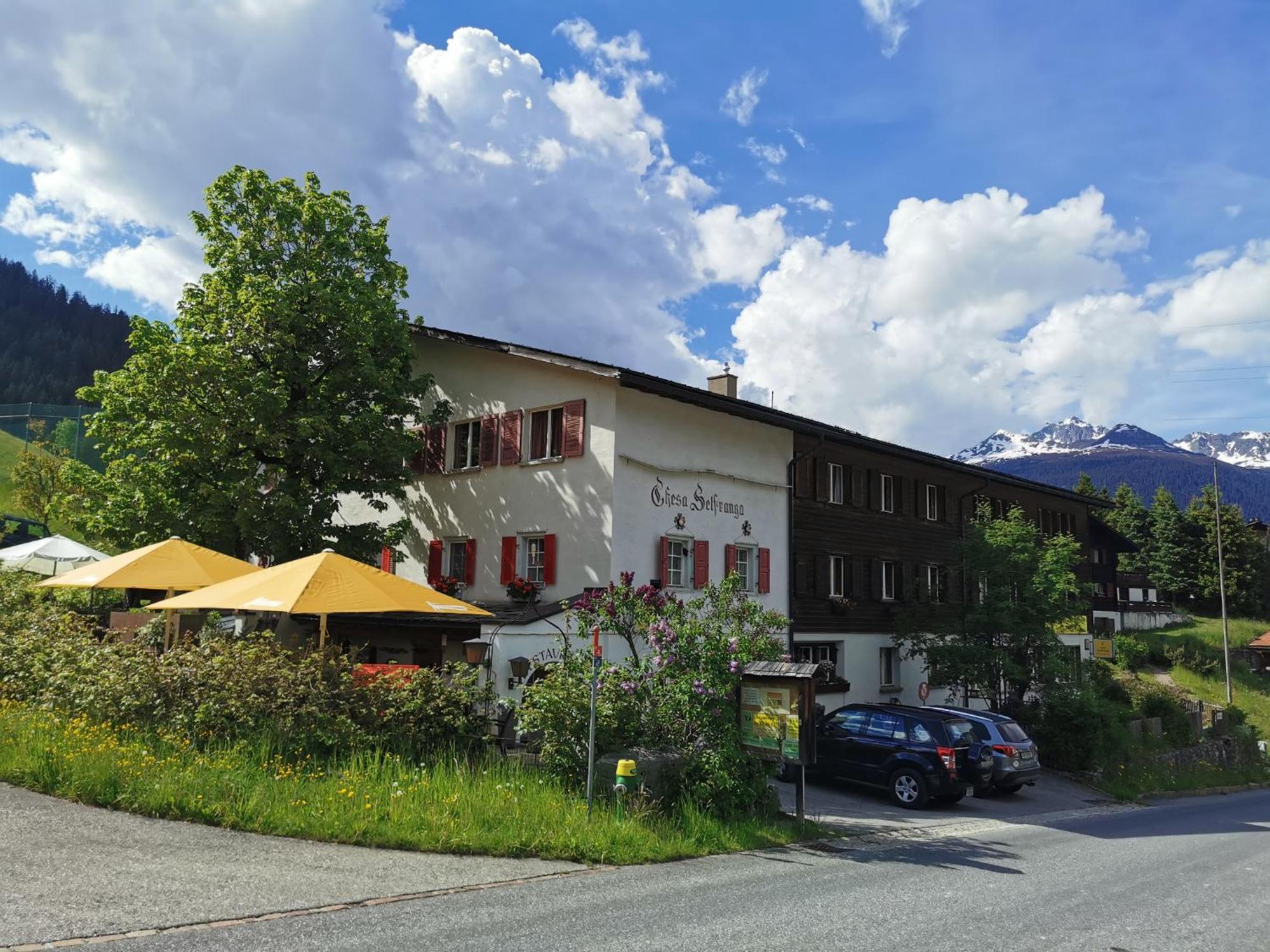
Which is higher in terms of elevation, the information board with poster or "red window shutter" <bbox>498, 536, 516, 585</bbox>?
"red window shutter" <bbox>498, 536, 516, 585</bbox>

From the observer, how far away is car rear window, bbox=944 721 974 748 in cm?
1672

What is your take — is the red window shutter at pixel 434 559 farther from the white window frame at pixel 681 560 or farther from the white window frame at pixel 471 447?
the white window frame at pixel 681 560

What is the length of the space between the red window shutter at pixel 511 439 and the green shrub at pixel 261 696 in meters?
10.1

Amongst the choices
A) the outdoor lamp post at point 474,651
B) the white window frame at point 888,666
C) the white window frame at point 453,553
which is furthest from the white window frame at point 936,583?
the outdoor lamp post at point 474,651

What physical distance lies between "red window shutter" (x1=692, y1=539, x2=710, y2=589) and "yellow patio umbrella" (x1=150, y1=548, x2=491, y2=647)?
8.54 m

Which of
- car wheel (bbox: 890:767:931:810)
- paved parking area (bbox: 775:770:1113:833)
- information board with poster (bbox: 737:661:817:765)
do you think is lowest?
paved parking area (bbox: 775:770:1113:833)

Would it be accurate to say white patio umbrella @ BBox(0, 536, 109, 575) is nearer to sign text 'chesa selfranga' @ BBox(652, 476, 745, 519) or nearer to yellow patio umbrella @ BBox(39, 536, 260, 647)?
yellow patio umbrella @ BBox(39, 536, 260, 647)

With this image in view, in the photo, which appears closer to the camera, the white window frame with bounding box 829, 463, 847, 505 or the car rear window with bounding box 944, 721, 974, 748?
the car rear window with bounding box 944, 721, 974, 748

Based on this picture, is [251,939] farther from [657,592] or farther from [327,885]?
[657,592]

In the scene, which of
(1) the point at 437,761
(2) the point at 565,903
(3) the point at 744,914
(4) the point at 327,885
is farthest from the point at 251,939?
(1) the point at 437,761

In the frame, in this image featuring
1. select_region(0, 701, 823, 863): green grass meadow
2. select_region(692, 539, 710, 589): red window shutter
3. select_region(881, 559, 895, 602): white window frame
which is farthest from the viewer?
select_region(881, 559, 895, 602): white window frame

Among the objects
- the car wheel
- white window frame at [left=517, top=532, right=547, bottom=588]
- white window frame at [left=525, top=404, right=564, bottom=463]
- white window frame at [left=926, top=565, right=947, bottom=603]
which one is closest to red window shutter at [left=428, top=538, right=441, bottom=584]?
white window frame at [left=517, top=532, right=547, bottom=588]

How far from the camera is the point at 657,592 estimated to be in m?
14.5

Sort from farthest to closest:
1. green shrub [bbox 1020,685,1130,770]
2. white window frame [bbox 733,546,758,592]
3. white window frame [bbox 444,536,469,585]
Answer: green shrub [bbox 1020,685,1130,770] < white window frame [bbox 733,546,758,592] < white window frame [bbox 444,536,469,585]
